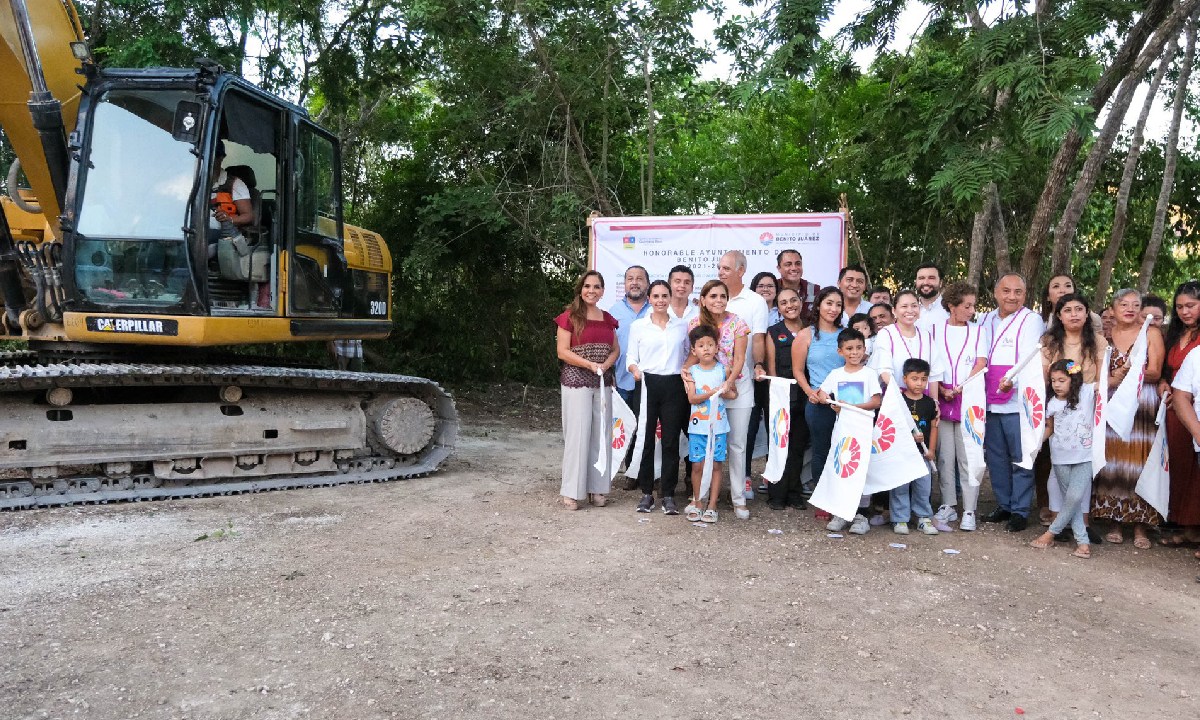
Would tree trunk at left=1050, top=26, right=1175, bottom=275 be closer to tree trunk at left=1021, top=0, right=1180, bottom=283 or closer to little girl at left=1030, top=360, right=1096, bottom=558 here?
tree trunk at left=1021, top=0, right=1180, bottom=283

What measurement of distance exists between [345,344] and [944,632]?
593cm

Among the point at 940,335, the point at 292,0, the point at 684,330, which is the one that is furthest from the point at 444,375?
the point at 940,335

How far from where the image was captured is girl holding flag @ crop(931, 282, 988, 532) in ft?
19.6

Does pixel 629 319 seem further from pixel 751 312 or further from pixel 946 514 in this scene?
pixel 946 514

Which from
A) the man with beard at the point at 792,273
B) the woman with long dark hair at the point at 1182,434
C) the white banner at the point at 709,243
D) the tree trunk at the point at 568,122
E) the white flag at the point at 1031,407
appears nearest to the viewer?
the woman with long dark hair at the point at 1182,434

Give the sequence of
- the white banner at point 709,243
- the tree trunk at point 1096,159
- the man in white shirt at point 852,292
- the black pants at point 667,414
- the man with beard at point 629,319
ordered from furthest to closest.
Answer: the tree trunk at point 1096,159 → the white banner at point 709,243 → the man with beard at point 629,319 → the man in white shirt at point 852,292 → the black pants at point 667,414

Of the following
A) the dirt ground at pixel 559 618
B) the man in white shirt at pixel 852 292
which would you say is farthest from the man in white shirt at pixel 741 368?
the man in white shirt at pixel 852 292

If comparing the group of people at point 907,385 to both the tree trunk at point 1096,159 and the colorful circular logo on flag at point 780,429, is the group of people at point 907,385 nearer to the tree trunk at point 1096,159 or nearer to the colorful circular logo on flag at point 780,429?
the colorful circular logo on flag at point 780,429

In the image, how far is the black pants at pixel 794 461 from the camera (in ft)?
21.3

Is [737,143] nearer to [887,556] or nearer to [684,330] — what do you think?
[684,330]

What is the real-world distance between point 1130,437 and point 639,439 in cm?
318

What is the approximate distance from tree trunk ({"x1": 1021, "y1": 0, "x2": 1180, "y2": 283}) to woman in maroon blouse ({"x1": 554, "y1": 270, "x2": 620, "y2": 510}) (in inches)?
136

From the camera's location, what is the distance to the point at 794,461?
6.57 metres

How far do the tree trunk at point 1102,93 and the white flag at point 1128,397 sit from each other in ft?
5.20
